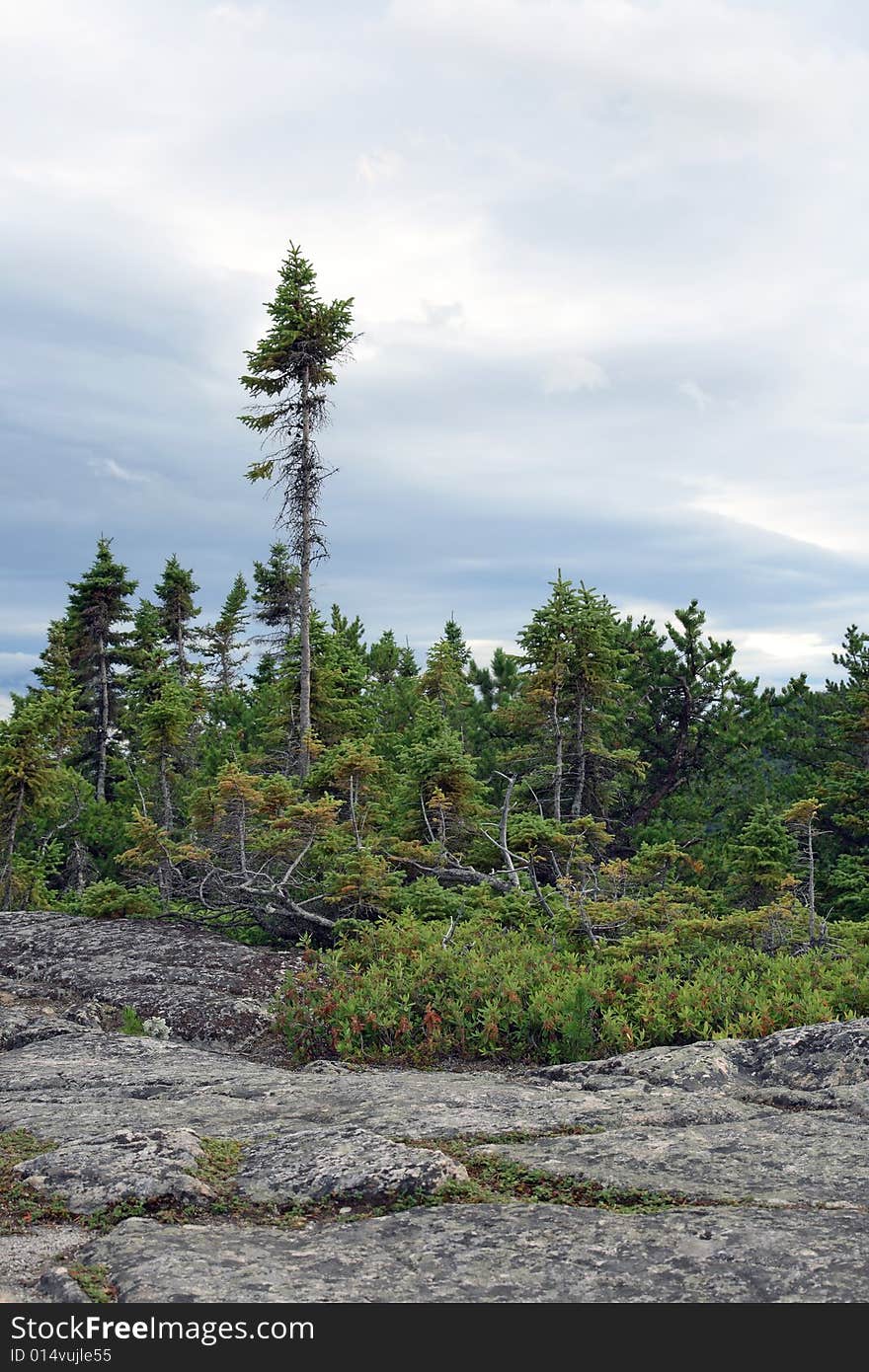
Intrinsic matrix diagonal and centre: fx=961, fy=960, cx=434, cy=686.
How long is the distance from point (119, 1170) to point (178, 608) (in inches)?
2073

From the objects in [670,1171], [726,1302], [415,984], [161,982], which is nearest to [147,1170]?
[670,1171]

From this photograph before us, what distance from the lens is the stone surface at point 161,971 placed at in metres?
11.6

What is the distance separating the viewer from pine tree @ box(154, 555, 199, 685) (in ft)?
179

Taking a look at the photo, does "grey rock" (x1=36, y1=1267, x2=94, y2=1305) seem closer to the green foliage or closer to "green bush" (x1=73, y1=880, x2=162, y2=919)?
the green foliage

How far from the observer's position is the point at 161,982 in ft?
42.1

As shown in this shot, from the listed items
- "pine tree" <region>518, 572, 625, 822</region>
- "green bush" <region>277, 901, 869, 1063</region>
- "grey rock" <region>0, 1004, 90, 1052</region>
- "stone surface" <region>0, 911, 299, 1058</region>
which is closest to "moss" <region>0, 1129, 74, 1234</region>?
"green bush" <region>277, 901, 869, 1063</region>

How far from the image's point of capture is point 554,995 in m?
9.86

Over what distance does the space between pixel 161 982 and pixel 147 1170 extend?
802cm

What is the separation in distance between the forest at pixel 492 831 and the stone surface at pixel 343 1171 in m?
4.29

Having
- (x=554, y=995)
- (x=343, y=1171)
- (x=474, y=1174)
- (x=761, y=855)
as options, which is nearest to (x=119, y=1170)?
(x=343, y=1171)

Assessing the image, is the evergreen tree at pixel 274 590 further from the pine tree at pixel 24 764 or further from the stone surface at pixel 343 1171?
the stone surface at pixel 343 1171

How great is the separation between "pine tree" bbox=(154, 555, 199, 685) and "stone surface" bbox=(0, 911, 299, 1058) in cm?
4028

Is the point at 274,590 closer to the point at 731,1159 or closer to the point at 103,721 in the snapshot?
the point at 103,721

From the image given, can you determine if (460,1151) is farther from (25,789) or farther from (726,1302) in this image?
(25,789)
